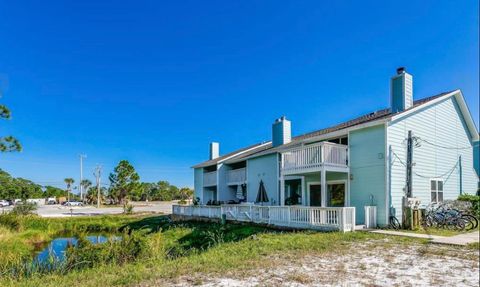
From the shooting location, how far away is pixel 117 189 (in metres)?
57.4

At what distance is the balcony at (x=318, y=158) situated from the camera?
46.3ft

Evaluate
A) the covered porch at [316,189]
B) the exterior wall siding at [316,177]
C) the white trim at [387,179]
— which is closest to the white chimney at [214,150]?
the covered porch at [316,189]

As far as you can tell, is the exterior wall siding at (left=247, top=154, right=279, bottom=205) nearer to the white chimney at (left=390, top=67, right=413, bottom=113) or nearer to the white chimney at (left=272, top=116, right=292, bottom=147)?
the white chimney at (left=272, top=116, right=292, bottom=147)

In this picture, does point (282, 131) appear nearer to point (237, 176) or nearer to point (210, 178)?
point (237, 176)

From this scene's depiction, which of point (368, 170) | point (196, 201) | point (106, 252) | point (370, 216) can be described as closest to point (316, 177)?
point (368, 170)

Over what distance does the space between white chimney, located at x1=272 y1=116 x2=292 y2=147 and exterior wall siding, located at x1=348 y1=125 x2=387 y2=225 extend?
630 centimetres

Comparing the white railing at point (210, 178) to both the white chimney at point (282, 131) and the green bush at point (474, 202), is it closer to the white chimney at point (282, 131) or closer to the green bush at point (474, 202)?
the white chimney at point (282, 131)

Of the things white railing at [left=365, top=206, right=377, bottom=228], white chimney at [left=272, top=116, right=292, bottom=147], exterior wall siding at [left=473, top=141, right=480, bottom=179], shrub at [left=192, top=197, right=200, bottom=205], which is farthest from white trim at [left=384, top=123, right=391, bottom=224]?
shrub at [left=192, top=197, right=200, bottom=205]

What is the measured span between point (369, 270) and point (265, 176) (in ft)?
44.5

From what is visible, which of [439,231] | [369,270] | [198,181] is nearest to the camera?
[369,270]

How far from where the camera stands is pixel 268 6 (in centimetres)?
1457

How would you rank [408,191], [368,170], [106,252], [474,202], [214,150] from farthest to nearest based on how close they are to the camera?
[214,150]
[474,202]
[368,170]
[408,191]
[106,252]

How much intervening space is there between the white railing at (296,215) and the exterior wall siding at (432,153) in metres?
2.82

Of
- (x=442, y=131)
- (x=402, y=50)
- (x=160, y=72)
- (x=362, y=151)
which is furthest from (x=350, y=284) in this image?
(x=160, y=72)
